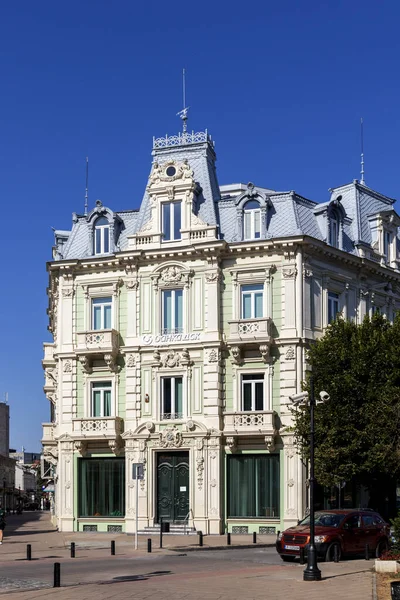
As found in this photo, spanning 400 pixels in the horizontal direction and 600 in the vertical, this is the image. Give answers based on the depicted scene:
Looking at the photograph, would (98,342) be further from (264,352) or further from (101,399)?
(264,352)

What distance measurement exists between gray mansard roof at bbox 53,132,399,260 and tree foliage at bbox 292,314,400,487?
663 centimetres

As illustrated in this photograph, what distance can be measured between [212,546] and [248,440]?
7.34 m

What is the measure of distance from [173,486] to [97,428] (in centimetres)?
456

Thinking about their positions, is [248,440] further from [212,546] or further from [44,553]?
[44,553]

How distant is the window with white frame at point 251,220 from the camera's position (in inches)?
1797

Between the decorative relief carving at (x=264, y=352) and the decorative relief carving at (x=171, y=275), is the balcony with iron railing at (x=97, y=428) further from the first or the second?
the decorative relief carving at (x=264, y=352)

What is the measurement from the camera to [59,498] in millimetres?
46750

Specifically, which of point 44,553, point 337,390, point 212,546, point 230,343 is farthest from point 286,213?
point 44,553

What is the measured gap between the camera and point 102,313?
47.3m

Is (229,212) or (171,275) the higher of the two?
(229,212)

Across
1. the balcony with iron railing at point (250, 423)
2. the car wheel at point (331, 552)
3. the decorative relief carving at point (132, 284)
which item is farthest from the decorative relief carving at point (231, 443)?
the car wheel at point (331, 552)

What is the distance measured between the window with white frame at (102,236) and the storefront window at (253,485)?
479 inches

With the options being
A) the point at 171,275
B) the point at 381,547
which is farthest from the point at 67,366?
the point at 381,547

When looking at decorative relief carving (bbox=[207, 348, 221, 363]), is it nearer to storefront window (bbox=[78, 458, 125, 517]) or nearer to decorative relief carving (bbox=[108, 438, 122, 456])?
decorative relief carving (bbox=[108, 438, 122, 456])
